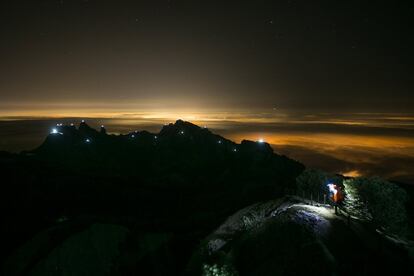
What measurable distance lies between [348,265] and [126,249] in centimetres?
3799

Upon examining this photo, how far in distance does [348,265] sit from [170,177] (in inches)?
6066

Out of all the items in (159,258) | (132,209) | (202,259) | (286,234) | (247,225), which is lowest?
(132,209)

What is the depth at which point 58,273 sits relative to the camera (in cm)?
5069

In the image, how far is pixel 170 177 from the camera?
185 m

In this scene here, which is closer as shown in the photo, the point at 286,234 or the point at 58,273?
the point at 286,234

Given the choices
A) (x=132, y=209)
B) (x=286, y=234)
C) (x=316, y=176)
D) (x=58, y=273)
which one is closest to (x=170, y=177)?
(x=132, y=209)

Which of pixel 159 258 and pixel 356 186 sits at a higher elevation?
pixel 356 186

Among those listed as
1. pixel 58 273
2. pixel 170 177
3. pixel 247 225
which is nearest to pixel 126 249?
pixel 58 273

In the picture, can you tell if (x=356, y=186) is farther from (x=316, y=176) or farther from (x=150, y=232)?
(x=150, y=232)

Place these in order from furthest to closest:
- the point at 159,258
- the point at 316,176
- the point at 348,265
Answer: the point at 316,176 → the point at 159,258 → the point at 348,265

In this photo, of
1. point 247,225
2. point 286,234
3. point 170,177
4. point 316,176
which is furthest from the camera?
point 170,177

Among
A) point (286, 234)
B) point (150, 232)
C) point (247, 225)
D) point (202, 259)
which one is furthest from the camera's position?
point (150, 232)

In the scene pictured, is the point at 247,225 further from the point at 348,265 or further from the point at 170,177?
the point at 170,177

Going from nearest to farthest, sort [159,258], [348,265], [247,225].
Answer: [348,265] < [247,225] < [159,258]
